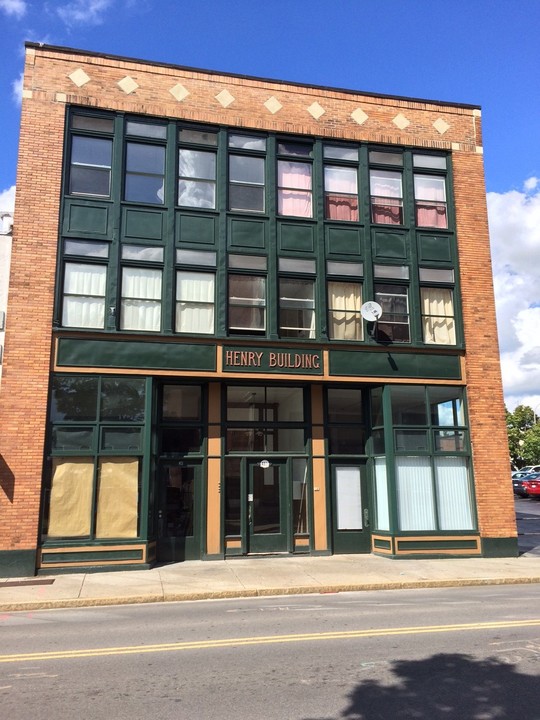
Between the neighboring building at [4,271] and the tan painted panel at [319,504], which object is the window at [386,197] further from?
the neighboring building at [4,271]

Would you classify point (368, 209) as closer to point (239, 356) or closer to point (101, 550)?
point (239, 356)

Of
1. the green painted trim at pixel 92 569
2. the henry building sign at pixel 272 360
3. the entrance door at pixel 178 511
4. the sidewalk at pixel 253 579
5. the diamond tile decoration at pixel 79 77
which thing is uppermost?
the diamond tile decoration at pixel 79 77

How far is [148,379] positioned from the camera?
547 inches

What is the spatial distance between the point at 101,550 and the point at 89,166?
9.22 m

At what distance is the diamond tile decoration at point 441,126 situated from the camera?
17.0 m


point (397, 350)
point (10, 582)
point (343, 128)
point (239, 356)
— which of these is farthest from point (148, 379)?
point (343, 128)

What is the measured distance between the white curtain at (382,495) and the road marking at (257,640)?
21.4 ft

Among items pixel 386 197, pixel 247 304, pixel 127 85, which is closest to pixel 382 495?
pixel 247 304

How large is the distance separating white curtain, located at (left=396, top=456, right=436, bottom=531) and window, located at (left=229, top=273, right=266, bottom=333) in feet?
16.5

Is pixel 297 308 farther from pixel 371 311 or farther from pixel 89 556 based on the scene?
pixel 89 556

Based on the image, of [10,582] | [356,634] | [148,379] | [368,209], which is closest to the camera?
[356,634]

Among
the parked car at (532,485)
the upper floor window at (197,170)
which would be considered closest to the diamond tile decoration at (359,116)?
the upper floor window at (197,170)

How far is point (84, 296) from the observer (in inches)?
550

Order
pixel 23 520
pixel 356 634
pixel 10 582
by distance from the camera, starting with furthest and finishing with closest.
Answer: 1. pixel 23 520
2. pixel 10 582
3. pixel 356 634
